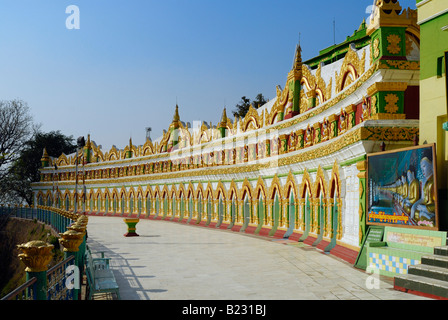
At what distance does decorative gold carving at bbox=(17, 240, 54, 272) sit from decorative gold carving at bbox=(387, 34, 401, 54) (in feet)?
31.8

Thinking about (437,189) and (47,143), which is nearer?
(437,189)

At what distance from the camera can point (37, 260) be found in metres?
5.40

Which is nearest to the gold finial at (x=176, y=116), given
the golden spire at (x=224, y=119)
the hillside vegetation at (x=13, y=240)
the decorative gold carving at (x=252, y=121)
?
the golden spire at (x=224, y=119)

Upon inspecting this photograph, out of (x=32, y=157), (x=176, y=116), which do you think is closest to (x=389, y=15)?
(x=176, y=116)

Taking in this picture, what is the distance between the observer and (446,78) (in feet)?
31.8

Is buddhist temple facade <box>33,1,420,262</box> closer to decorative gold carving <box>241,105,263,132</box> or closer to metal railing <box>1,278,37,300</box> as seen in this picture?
decorative gold carving <box>241,105,263,132</box>

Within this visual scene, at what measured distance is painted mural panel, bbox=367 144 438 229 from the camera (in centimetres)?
951

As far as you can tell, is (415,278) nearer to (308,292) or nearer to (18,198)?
(308,292)

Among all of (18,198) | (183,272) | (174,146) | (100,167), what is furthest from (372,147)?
(18,198)

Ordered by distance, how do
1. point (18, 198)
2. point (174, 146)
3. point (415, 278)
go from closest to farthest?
point (415, 278) → point (174, 146) → point (18, 198)

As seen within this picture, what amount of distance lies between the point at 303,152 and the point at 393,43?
711 cm

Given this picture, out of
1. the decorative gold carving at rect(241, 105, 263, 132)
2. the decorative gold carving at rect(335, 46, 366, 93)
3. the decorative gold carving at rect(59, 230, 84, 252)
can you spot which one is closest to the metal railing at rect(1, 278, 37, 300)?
the decorative gold carving at rect(59, 230, 84, 252)

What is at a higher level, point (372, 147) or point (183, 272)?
point (372, 147)

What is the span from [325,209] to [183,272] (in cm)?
663
